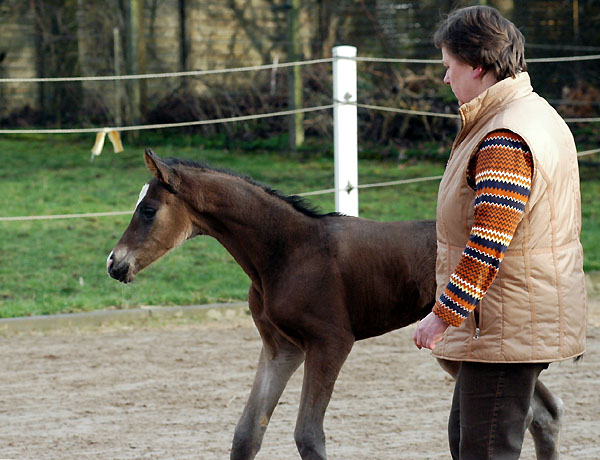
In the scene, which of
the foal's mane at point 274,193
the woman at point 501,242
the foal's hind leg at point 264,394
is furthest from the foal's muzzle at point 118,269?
the woman at point 501,242

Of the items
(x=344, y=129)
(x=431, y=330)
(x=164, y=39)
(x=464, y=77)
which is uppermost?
(x=464, y=77)

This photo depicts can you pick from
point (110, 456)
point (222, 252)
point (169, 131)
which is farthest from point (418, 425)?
point (169, 131)

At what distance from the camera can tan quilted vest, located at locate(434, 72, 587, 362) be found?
279cm

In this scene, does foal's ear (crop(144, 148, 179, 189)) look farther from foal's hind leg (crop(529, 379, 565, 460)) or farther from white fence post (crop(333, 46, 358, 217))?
white fence post (crop(333, 46, 358, 217))

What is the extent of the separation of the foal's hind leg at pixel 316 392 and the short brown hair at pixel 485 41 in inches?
64.5

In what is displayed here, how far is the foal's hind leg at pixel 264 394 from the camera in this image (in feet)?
14.1

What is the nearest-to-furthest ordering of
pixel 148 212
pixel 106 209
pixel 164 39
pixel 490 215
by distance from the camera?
pixel 490 215 < pixel 148 212 < pixel 106 209 < pixel 164 39

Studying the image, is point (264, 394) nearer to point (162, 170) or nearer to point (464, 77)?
point (162, 170)

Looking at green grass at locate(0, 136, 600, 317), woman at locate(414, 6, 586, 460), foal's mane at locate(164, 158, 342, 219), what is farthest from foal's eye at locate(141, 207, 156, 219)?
green grass at locate(0, 136, 600, 317)

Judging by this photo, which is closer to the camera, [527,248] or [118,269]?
[527,248]

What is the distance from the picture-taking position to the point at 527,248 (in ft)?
9.15

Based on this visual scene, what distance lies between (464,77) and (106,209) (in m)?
8.79

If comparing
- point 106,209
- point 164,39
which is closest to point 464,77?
point 106,209

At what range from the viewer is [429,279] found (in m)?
4.36
